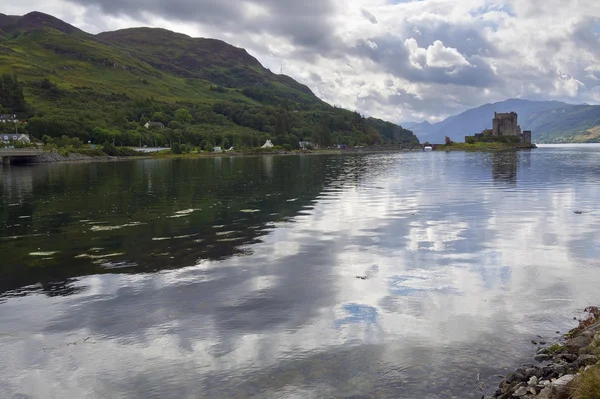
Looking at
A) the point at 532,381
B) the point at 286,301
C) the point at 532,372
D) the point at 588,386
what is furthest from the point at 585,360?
the point at 286,301

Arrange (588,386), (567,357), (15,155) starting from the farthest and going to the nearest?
(15,155) < (567,357) < (588,386)

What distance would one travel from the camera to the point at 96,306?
21.2 meters

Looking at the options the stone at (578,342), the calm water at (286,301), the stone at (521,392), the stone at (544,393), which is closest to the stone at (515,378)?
the calm water at (286,301)

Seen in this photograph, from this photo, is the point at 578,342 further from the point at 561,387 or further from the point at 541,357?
the point at 561,387

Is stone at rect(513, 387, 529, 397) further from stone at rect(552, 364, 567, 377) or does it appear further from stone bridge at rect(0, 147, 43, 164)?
stone bridge at rect(0, 147, 43, 164)

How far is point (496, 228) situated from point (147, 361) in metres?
29.4

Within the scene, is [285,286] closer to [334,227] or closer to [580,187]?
[334,227]

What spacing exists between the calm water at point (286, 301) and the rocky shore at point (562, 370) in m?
0.69

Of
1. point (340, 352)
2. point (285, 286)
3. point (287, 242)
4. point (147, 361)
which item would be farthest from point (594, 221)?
point (147, 361)

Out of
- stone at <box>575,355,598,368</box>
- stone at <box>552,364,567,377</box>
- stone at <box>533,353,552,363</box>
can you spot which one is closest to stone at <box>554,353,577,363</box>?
stone at <box>533,353,552,363</box>

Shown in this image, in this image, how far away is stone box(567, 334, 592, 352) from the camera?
48.5ft

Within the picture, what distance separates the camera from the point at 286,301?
21406 mm

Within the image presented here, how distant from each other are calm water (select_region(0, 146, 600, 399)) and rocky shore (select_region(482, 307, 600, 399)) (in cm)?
69

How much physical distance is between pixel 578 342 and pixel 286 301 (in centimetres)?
1131
